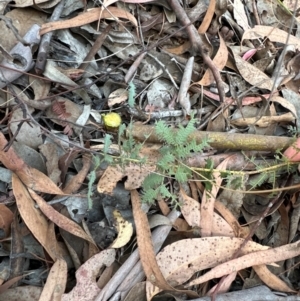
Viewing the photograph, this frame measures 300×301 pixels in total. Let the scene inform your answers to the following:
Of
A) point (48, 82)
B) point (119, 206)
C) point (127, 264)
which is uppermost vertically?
point (48, 82)

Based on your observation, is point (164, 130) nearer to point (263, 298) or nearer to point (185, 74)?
point (185, 74)

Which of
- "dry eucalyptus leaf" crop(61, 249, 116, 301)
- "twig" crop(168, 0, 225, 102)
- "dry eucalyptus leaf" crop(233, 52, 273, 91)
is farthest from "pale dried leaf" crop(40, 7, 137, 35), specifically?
"dry eucalyptus leaf" crop(61, 249, 116, 301)

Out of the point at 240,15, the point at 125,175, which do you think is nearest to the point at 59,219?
the point at 125,175

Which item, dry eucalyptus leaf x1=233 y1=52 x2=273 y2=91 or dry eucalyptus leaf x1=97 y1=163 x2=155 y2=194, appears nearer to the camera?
dry eucalyptus leaf x1=97 y1=163 x2=155 y2=194

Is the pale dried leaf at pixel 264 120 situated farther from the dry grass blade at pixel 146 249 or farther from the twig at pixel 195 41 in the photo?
the dry grass blade at pixel 146 249

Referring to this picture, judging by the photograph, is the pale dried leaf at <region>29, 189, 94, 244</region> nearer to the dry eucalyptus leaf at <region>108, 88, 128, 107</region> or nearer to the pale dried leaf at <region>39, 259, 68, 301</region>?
the pale dried leaf at <region>39, 259, 68, 301</region>

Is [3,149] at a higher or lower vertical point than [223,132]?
higher

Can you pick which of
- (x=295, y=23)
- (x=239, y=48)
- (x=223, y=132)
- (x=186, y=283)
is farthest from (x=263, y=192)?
(x=295, y=23)

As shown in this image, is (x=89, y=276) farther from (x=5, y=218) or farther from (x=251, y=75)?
(x=251, y=75)
